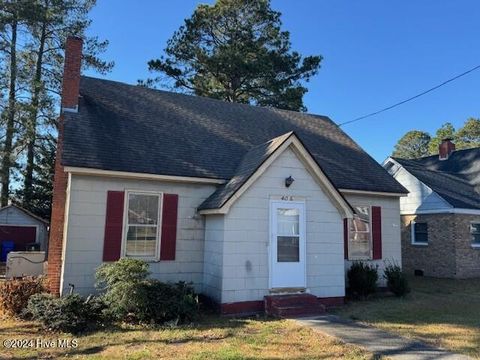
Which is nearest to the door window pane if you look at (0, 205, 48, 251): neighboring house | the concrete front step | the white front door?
the white front door

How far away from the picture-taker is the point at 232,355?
6.29 m

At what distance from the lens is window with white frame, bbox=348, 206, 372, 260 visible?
12.9m

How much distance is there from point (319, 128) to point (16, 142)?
19230 mm

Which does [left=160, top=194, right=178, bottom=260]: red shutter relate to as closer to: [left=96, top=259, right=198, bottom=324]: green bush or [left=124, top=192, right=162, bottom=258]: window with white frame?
[left=124, top=192, right=162, bottom=258]: window with white frame

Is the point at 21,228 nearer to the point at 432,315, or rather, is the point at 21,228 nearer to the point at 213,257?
the point at 213,257

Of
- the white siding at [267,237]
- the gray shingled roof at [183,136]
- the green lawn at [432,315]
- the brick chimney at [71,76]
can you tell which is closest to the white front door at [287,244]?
the white siding at [267,237]

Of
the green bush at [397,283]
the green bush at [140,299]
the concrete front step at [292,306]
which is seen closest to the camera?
the green bush at [140,299]

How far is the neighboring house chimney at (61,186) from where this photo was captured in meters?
9.79

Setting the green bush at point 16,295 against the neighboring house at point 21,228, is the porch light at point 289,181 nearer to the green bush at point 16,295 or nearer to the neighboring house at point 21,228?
the green bush at point 16,295

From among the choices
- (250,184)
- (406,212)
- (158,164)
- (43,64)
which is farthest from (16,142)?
(406,212)

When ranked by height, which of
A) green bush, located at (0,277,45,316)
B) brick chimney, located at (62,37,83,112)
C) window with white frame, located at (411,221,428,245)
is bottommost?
green bush, located at (0,277,45,316)

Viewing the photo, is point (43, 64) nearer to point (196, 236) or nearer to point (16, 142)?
point (16, 142)

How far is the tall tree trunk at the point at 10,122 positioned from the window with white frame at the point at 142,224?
16.4 metres

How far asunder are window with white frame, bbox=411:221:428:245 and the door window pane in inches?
444
